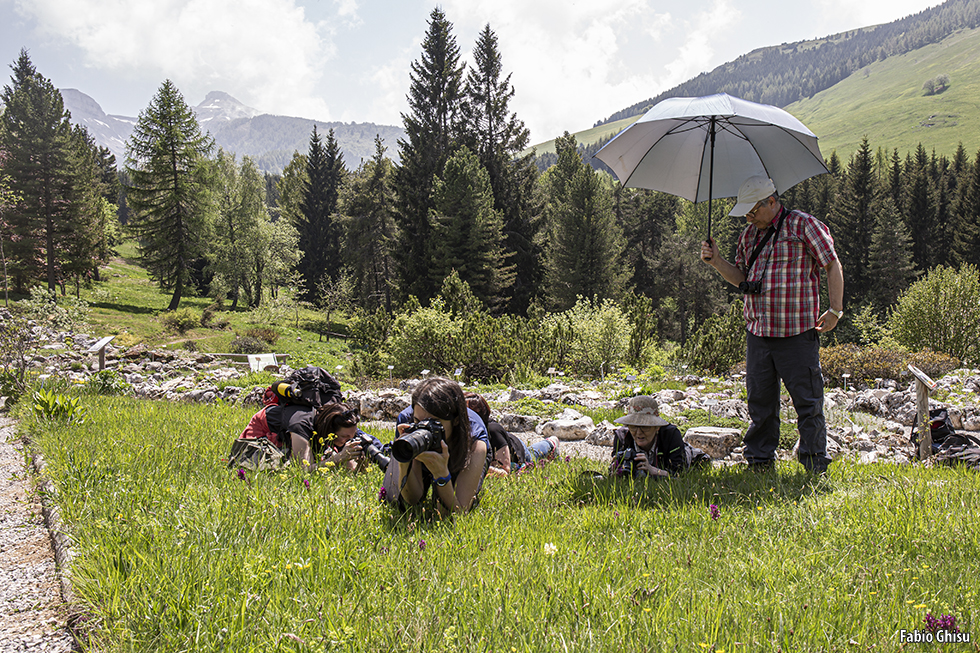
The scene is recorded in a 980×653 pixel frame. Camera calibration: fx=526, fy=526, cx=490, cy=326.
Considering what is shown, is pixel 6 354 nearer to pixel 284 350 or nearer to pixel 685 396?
pixel 685 396

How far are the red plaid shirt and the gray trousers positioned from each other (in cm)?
12

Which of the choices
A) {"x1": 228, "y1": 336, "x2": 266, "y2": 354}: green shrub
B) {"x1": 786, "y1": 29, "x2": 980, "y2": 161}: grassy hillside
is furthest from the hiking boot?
{"x1": 786, "y1": 29, "x2": 980, "y2": 161}: grassy hillside

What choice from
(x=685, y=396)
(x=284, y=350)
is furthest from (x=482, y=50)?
(x=685, y=396)

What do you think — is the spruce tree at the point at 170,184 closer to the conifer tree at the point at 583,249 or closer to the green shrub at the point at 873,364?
the conifer tree at the point at 583,249

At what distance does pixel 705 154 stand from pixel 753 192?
1.15 meters

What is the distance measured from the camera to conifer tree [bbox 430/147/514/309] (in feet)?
98.3

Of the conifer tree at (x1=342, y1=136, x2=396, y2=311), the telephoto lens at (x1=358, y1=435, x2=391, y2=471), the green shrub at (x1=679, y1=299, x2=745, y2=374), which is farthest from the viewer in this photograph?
the conifer tree at (x1=342, y1=136, x2=396, y2=311)

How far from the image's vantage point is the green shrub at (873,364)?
1274 cm

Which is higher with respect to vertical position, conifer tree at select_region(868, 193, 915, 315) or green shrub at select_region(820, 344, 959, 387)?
conifer tree at select_region(868, 193, 915, 315)

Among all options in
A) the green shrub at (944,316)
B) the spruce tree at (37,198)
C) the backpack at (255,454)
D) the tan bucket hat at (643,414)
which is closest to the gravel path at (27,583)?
the backpack at (255,454)

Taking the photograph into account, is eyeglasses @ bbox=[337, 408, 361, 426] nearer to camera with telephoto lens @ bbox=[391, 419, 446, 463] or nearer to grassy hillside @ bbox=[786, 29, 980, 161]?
camera with telephoto lens @ bbox=[391, 419, 446, 463]

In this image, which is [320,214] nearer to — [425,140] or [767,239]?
[425,140]

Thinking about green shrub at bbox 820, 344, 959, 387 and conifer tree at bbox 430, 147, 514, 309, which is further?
conifer tree at bbox 430, 147, 514, 309

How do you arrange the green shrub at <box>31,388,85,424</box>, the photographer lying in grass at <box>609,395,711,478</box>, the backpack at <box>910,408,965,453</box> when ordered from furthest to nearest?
the green shrub at <box>31,388,85,424</box>, the backpack at <box>910,408,965,453</box>, the photographer lying in grass at <box>609,395,711,478</box>
